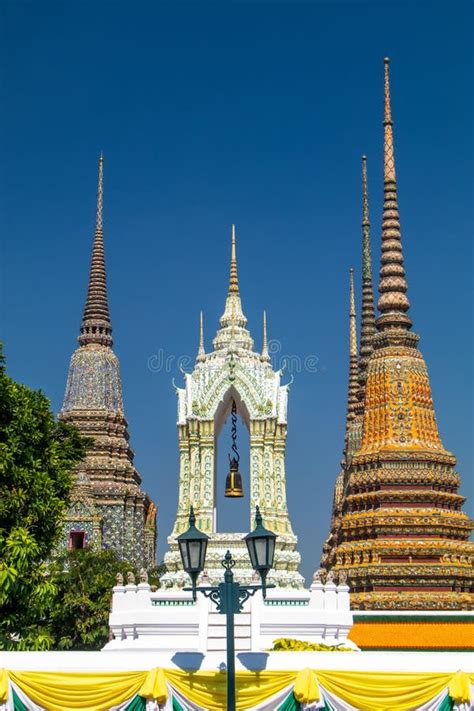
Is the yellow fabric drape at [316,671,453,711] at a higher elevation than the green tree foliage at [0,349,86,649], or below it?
below

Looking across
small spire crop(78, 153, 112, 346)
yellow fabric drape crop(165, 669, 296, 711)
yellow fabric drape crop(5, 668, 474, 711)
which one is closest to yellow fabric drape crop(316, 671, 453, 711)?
yellow fabric drape crop(5, 668, 474, 711)

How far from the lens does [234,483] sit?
33.5m

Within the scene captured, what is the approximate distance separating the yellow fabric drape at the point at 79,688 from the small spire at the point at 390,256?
27.9 metres

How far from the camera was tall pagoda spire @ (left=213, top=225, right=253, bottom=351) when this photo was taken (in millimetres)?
35781

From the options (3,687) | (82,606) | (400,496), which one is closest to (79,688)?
(3,687)

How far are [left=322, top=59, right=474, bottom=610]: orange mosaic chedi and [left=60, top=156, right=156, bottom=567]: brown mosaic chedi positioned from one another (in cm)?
1400

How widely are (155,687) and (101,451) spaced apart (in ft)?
133

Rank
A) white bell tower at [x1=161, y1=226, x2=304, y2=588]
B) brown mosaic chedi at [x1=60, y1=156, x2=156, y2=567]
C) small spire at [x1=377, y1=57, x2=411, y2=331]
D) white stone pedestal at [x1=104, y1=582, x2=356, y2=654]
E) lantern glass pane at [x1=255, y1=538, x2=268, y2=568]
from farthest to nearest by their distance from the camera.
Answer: brown mosaic chedi at [x1=60, y1=156, x2=156, y2=567]
small spire at [x1=377, y1=57, x2=411, y2=331]
white bell tower at [x1=161, y1=226, x2=304, y2=588]
white stone pedestal at [x1=104, y1=582, x2=356, y2=654]
lantern glass pane at [x1=255, y1=538, x2=268, y2=568]

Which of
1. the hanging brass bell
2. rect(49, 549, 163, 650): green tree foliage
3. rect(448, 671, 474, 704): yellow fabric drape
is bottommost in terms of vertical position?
rect(448, 671, 474, 704): yellow fabric drape

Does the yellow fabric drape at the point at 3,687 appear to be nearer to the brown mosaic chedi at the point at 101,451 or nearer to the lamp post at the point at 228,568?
the lamp post at the point at 228,568

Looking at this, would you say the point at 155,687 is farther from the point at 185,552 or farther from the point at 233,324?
the point at 233,324

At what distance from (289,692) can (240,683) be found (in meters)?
0.71

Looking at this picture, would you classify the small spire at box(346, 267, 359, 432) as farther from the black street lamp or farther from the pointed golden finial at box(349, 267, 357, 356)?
the black street lamp

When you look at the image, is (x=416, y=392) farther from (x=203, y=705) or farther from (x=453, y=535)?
(x=203, y=705)
